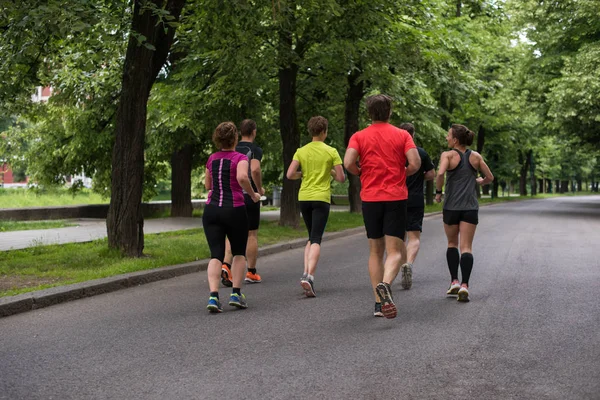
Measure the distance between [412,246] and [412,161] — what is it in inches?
101

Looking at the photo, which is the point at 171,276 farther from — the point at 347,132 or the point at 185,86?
the point at 347,132

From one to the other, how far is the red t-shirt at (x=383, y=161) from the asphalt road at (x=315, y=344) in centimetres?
116

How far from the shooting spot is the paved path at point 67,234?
1327 centimetres

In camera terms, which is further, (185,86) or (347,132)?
(347,132)

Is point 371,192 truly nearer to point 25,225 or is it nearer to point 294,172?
point 294,172

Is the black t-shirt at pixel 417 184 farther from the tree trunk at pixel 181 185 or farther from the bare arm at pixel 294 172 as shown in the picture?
the tree trunk at pixel 181 185

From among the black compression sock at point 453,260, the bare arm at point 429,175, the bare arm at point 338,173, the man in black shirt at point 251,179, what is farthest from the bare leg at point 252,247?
the black compression sock at point 453,260

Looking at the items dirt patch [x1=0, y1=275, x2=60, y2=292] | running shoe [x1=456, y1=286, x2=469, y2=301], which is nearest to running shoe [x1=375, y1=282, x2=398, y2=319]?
running shoe [x1=456, y1=286, x2=469, y2=301]

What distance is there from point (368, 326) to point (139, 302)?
108 inches

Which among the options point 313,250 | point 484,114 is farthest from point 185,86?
point 484,114

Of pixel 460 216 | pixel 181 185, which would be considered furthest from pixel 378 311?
pixel 181 185

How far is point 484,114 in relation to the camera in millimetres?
39719

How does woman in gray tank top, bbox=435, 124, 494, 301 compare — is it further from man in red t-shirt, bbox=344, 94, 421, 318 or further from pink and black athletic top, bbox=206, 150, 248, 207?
pink and black athletic top, bbox=206, 150, 248, 207

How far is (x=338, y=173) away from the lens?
7.91 meters
